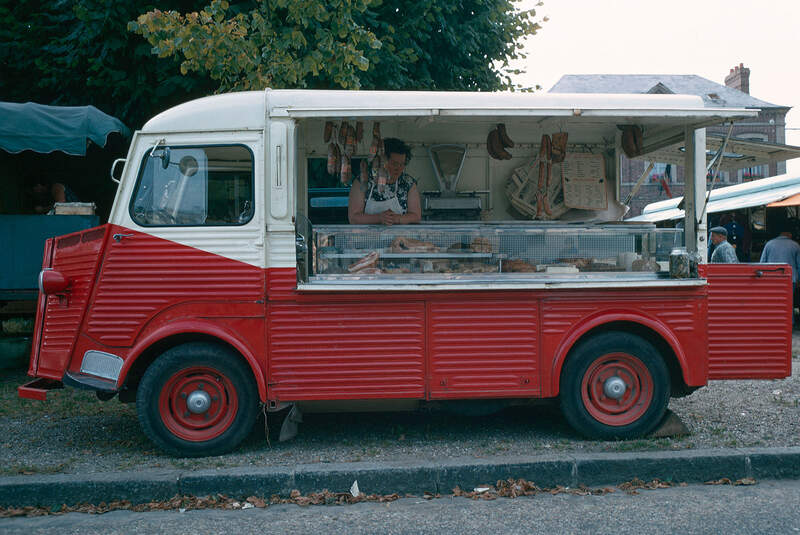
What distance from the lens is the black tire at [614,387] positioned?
17.0ft

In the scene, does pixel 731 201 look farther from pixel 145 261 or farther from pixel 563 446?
pixel 145 261

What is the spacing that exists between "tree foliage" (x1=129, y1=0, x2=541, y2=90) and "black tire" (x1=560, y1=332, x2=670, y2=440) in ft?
15.0

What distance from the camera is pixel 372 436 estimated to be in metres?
5.48

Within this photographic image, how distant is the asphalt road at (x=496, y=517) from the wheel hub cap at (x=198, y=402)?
0.95 m

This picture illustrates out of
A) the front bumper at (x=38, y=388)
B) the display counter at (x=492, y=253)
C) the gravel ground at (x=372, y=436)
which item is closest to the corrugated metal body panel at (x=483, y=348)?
the display counter at (x=492, y=253)

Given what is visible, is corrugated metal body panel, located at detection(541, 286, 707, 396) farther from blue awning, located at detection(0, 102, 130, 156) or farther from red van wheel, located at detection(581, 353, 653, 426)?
blue awning, located at detection(0, 102, 130, 156)

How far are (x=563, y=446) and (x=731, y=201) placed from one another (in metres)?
12.3

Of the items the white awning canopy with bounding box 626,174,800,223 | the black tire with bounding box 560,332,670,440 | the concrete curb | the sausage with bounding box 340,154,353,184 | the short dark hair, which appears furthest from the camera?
the white awning canopy with bounding box 626,174,800,223

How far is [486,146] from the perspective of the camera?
6.74m

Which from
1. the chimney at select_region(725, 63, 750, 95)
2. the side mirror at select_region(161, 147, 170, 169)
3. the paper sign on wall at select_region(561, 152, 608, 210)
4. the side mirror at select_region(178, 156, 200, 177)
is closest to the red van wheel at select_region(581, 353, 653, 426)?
the paper sign on wall at select_region(561, 152, 608, 210)

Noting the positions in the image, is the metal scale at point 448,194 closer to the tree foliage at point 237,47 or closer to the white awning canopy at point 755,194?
the tree foliage at point 237,47

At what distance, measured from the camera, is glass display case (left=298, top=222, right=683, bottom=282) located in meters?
5.25

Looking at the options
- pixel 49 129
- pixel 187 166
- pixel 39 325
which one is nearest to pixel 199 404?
pixel 39 325

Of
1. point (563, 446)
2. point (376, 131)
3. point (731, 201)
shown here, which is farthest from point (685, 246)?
point (731, 201)
